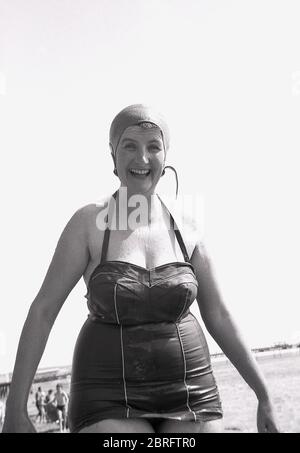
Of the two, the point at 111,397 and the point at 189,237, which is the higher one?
the point at 189,237

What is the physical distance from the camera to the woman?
6.57 ft

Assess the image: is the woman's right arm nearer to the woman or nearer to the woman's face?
the woman

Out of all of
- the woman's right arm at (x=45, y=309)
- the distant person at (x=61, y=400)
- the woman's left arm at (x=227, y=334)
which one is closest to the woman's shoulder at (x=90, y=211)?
the woman's right arm at (x=45, y=309)

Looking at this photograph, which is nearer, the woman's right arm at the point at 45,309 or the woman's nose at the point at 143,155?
the woman's right arm at the point at 45,309

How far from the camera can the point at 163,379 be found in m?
2.04

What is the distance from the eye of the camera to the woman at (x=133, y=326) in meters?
2.00

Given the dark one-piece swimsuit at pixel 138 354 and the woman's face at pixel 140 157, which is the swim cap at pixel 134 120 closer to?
the woman's face at pixel 140 157

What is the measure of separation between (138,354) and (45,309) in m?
0.40

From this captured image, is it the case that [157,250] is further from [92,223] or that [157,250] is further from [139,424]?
[139,424]

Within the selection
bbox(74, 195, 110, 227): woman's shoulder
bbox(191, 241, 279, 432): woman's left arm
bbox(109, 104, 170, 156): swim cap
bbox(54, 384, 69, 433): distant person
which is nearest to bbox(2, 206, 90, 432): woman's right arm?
bbox(74, 195, 110, 227): woman's shoulder

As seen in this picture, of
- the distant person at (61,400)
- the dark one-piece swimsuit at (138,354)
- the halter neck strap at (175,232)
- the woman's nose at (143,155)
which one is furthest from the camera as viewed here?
the distant person at (61,400)

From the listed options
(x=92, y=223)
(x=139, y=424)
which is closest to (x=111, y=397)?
(x=139, y=424)

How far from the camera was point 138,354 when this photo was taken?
2035 mm
